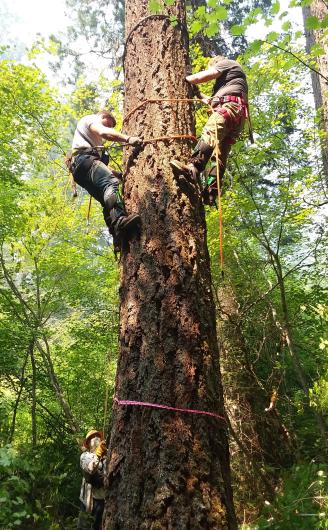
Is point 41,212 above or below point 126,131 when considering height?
above

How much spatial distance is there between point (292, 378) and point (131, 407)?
577cm

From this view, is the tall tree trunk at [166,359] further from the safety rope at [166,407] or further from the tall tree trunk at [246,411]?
the tall tree trunk at [246,411]


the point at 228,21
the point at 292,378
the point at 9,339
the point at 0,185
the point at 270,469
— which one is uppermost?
the point at 228,21

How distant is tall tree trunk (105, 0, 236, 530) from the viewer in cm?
155

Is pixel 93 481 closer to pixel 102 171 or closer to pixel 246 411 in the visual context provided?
pixel 246 411

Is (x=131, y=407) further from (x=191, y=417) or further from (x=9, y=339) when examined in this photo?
(x=9, y=339)

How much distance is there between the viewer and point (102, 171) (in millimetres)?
3053

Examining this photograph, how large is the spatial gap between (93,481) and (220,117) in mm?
3622

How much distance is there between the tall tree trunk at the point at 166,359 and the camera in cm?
155

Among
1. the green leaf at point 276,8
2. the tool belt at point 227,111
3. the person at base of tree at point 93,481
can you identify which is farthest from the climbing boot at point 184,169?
the person at base of tree at point 93,481

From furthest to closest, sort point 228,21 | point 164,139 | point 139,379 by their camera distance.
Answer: point 228,21 → point 164,139 → point 139,379

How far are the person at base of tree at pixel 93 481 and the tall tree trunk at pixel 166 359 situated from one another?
242 centimetres

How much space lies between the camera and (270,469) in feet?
15.1

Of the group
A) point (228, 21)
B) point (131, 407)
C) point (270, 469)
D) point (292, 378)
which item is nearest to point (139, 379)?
point (131, 407)
